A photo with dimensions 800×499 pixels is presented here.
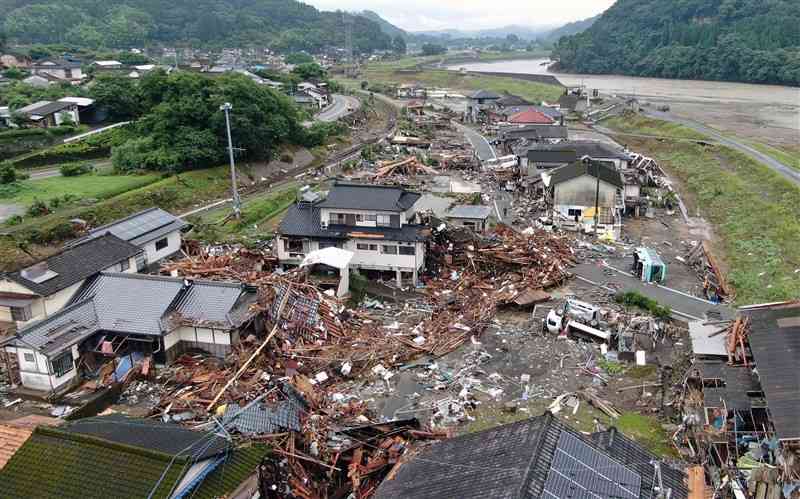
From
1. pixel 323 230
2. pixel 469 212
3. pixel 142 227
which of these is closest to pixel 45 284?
pixel 142 227

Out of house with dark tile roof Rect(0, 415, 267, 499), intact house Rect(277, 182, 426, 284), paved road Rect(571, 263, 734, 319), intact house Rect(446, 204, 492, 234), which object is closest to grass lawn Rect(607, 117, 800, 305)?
paved road Rect(571, 263, 734, 319)

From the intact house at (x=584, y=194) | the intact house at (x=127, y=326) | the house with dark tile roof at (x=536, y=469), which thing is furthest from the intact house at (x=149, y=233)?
the intact house at (x=584, y=194)

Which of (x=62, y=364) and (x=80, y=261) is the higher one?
(x=80, y=261)

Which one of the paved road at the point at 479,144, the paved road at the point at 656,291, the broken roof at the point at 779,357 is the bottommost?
the paved road at the point at 656,291

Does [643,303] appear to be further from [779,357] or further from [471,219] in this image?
[471,219]

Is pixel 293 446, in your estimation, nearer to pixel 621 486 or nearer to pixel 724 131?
pixel 621 486

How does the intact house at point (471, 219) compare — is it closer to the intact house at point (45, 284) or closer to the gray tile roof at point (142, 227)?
the gray tile roof at point (142, 227)
